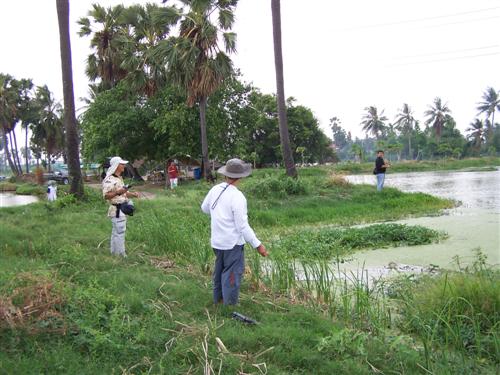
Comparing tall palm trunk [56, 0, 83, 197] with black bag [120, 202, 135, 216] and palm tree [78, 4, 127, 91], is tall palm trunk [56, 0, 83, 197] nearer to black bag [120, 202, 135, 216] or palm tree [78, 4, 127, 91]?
black bag [120, 202, 135, 216]

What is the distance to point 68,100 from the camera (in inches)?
522

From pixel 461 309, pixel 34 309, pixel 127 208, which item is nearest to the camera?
pixel 34 309

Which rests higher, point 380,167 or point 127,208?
point 380,167

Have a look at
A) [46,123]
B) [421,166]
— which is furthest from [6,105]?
[421,166]

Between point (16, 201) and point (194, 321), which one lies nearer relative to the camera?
point (194, 321)

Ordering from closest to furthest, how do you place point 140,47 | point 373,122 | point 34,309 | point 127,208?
point 34,309 < point 127,208 < point 140,47 < point 373,122

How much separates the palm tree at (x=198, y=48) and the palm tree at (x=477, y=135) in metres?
60.7

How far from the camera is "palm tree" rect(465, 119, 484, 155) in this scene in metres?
71.1

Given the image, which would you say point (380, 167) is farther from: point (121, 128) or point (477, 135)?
point (477, 135)

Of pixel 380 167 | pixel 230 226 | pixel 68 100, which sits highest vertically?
pixel 68 100

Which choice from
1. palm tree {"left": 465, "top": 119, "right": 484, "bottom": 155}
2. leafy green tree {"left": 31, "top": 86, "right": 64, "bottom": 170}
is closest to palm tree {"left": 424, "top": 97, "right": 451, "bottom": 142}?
palm tree {"left": 465, "top": 119, "right": 484, "bottom": 155}

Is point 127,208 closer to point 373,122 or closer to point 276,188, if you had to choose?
point 276,188

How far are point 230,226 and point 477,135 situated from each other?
75503 millimetres

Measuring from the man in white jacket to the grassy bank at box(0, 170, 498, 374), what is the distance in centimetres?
30
